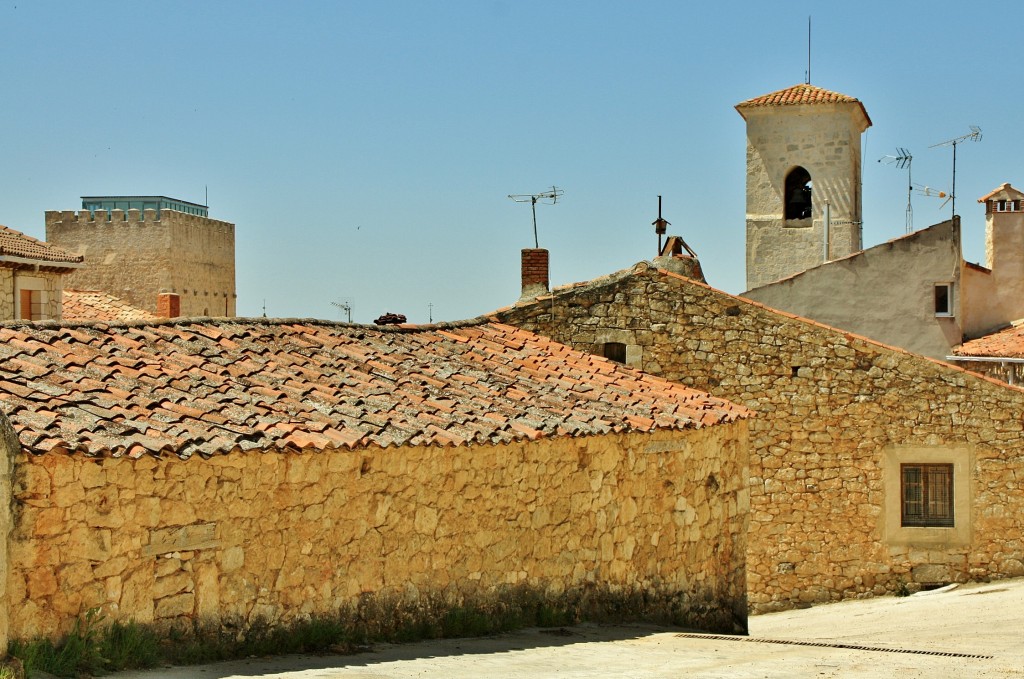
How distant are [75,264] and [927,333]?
1931cm

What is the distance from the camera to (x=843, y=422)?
17672mm

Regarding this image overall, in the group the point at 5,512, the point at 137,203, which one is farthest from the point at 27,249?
the point at 137,203

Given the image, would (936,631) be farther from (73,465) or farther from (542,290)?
(73,465)

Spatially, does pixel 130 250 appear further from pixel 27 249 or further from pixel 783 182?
pixel 783 182

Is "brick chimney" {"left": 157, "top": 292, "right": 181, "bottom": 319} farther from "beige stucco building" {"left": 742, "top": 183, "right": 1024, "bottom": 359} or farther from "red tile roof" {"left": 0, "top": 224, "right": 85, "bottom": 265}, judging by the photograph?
"beige stucco building" {"left": 742, "top": 183, "right": 1024, "bottom": 359}

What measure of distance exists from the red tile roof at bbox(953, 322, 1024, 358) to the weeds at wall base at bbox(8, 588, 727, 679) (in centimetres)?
1187

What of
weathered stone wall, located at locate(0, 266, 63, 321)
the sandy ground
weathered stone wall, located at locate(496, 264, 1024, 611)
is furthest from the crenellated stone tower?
the sandy ground

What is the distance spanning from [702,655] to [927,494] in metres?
8.08

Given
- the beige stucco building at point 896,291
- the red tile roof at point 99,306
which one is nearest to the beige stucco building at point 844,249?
the beige stucco building at point 896,291

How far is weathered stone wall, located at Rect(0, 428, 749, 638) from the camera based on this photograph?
7.96 metres

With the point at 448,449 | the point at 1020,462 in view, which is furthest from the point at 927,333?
the point at 448,449

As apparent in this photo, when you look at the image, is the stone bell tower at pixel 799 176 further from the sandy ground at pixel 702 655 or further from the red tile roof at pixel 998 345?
the sandy ground at pixel 702 655

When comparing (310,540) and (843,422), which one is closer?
(310,540)

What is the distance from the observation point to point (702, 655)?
10828mm
